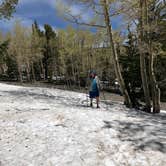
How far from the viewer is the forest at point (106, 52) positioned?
13.5 meters

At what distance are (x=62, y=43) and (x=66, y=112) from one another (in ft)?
127

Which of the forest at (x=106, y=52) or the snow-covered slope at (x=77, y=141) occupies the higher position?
the forest at (x=106, y=52)

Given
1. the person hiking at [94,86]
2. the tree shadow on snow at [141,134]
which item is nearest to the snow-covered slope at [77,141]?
the tree shadow on snow at [141,134]

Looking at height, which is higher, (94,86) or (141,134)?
(94,86)

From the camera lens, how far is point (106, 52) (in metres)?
38.4

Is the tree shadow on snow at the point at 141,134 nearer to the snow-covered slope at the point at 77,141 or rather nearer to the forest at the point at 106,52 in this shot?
the snow-covered slope at the point at 77,141

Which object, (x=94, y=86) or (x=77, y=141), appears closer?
(x=77, y=141)

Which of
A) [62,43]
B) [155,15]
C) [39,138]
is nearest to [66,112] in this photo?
[39,138]

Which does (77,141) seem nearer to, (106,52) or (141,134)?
(141,134)

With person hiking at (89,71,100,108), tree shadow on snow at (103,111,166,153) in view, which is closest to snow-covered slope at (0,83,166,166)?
tree shadow on snow at (103,111,166,153)

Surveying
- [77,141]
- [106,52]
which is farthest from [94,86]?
[106,52]

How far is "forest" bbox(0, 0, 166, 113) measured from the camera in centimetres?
1352

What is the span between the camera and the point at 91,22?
552 inches

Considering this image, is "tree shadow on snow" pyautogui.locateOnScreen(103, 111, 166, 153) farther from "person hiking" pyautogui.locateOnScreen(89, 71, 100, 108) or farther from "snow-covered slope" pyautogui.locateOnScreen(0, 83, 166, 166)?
"person hiking" pyautogui.locateOnScreen(89, 71, 100, 108)
